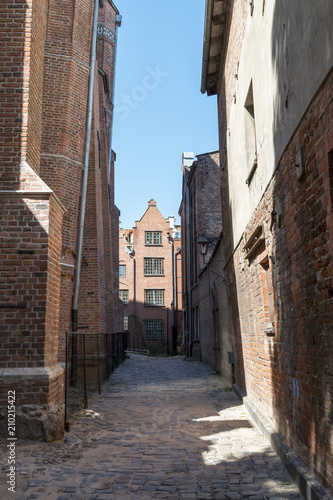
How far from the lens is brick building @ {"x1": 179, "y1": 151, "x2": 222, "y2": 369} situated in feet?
63.8

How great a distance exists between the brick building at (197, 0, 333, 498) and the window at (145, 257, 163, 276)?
2741 centimetres

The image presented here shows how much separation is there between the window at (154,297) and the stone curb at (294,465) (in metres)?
A: 29.1

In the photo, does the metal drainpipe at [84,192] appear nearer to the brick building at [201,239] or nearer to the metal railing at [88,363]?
the metal railing at [88,363]

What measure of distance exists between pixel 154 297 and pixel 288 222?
3156 cm

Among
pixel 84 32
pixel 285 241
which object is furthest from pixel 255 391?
pixel 84 32

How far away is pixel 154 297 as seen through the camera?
36000mm

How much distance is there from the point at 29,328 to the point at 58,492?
7.45 feet

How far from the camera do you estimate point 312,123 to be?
3807mm

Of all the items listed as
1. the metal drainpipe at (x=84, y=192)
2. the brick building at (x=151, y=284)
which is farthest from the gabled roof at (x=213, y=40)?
the brick building at (x=151, y=284)

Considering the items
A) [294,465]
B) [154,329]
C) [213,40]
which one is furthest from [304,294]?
[154,329]

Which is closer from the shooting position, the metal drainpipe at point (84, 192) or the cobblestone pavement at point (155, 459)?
the cobblestone pavement at point (155, 459)

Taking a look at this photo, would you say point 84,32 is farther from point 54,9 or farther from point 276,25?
point 276,25

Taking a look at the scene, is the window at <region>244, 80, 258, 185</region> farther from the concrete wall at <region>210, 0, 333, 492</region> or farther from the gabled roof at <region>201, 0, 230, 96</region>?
the gabled roof at <region>201, 0, 230, 96</region>

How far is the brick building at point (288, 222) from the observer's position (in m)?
3.56
